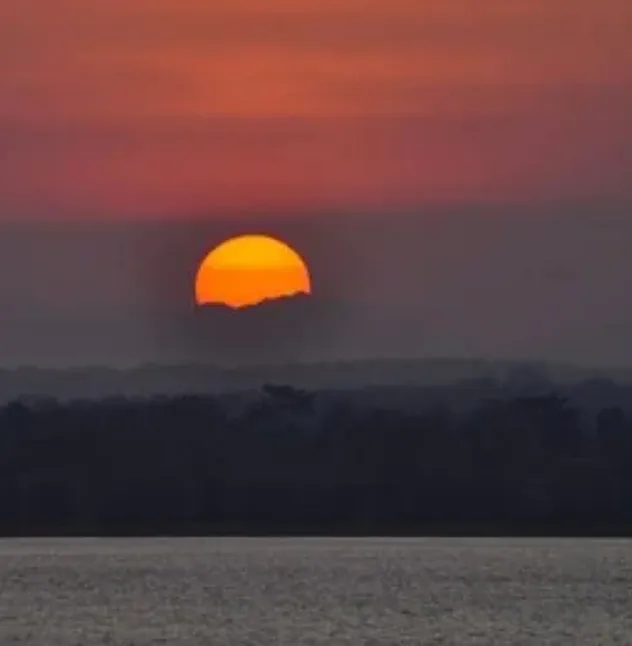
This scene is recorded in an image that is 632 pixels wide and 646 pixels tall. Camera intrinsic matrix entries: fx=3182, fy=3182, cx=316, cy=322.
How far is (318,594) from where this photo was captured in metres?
34.1

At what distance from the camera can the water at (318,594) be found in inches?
1163

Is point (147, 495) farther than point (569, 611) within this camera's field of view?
Yes

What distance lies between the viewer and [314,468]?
171 feet

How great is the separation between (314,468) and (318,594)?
17.9 meters

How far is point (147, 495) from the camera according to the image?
5075 cm

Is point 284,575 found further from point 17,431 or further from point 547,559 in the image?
point 17,431

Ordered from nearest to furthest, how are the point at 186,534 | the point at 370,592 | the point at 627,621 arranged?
the point at 627,621 → the point at 370,592 → the point at 186,534

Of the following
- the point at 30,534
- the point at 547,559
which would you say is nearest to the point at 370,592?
the point at 547,559

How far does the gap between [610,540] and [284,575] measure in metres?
9.82

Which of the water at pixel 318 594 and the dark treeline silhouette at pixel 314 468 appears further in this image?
the dark treeline silhouette at pixel 314 468

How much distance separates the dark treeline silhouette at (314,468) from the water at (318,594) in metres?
4.78

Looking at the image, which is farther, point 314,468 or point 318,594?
point 314,468

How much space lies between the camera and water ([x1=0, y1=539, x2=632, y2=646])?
29.5m

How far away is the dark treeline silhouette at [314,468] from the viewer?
49.1m
